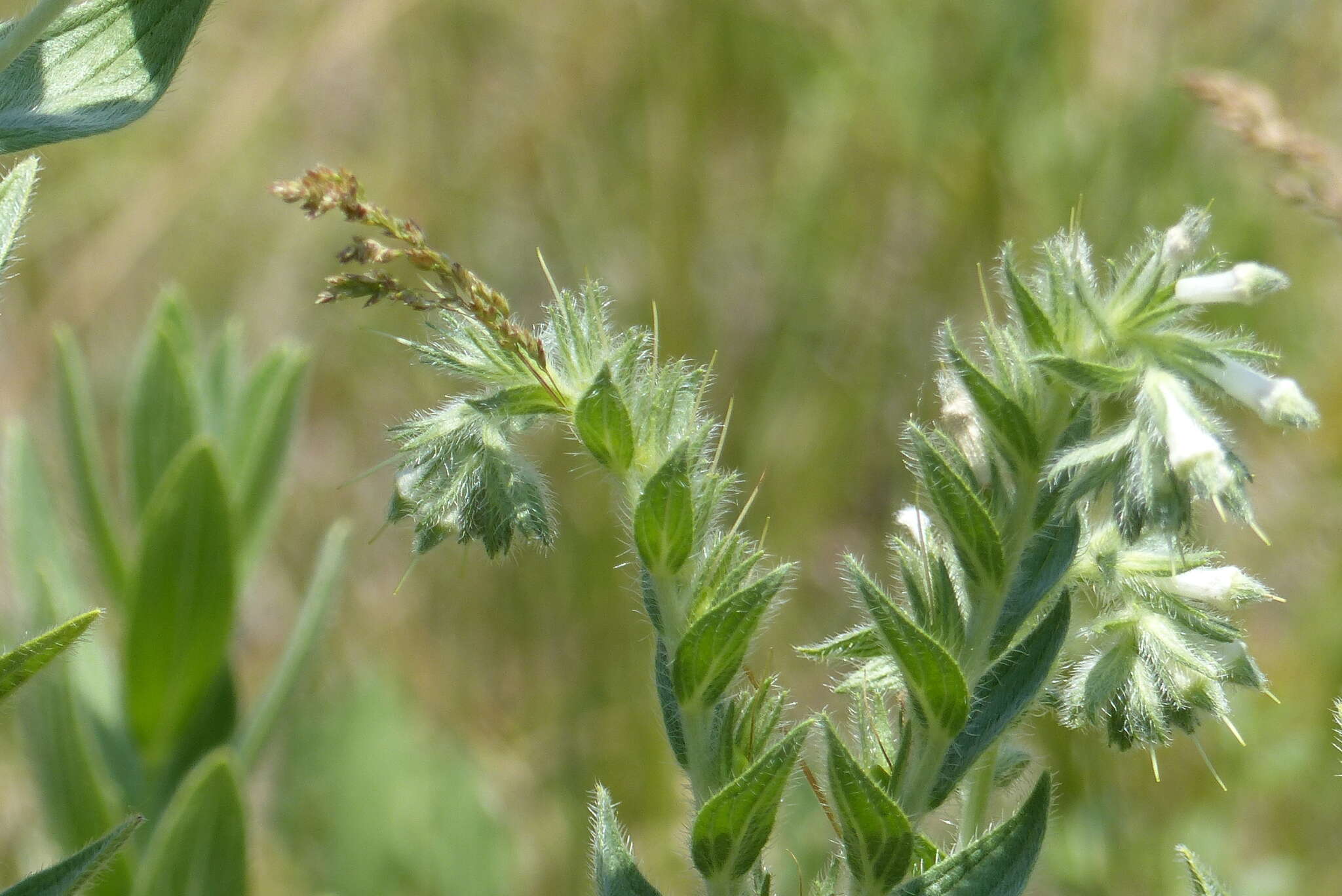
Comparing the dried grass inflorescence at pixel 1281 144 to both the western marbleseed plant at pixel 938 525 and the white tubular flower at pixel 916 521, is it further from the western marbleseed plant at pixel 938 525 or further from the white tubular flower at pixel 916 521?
the white tubular flower at pixel 916 521

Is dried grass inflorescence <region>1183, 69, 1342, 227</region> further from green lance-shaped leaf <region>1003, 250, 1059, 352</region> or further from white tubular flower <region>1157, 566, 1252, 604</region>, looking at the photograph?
green lance-shaped leaf <region>1003, 250, 1059, 352</region>

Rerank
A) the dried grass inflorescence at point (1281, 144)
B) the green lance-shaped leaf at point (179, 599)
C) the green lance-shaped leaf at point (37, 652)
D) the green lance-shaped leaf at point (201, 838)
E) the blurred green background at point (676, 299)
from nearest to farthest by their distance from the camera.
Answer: the green lance-shaped leaf at point (37, 652) → the green lance-shaped leaf at point (201, 838) → the green lance-shaped leaf at point (179, 599) → the dried grass inflorescence at point (1281, 144) → the blurred green background at point (676, 299)

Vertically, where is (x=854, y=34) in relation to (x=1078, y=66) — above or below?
above

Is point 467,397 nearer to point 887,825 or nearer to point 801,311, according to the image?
point 887,825

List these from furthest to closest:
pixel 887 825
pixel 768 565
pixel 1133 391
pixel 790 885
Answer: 1. pixel 768 565
2. pixel 790 885
3. pixel 1133 391
4. pixel 887 825

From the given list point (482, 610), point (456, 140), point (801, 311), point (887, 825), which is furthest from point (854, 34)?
point (887, 825)

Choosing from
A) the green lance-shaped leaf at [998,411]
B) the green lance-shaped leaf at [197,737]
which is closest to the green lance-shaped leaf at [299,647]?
the green lance-shaped leaf at [197,737]
